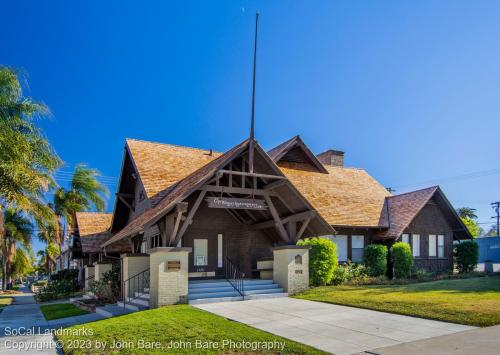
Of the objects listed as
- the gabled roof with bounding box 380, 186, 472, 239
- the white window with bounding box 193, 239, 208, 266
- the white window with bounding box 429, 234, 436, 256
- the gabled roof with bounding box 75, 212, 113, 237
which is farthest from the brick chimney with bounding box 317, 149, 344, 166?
the gabled roof with bounding box 75, 212, 113, 237

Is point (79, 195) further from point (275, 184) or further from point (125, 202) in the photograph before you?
point (275, 184)

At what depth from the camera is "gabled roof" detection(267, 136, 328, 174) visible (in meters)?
25.5

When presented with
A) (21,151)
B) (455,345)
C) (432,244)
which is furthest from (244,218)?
(455,345)

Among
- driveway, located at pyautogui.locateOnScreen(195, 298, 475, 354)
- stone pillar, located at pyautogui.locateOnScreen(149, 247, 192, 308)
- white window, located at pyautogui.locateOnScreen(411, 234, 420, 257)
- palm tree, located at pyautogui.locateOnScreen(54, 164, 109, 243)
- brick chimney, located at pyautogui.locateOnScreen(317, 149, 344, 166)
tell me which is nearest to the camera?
driveway, located at pyautogui.locateOnScreen(195, 298, 475, 354)

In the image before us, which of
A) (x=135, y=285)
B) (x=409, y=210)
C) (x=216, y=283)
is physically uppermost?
(x=409, y=210)

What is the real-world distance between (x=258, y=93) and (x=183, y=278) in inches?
312

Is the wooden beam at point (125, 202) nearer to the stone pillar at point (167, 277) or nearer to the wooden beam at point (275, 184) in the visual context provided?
the wooden beam at point (275, 184)

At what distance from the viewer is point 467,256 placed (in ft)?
81.7

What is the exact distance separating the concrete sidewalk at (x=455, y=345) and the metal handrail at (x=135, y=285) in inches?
437

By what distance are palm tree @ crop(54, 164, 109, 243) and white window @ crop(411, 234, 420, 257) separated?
3024 centimetres

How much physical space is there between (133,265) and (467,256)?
61.8 ft

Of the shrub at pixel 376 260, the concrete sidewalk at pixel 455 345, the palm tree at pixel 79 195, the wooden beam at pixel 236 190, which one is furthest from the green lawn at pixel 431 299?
the palm tree at pixel 79 195

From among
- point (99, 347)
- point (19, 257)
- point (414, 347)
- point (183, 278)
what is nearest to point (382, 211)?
point (183, 278)

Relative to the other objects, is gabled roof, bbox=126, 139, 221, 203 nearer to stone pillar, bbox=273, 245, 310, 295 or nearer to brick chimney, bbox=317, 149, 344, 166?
stone pillar, bbox=273, 245, 310, 295
